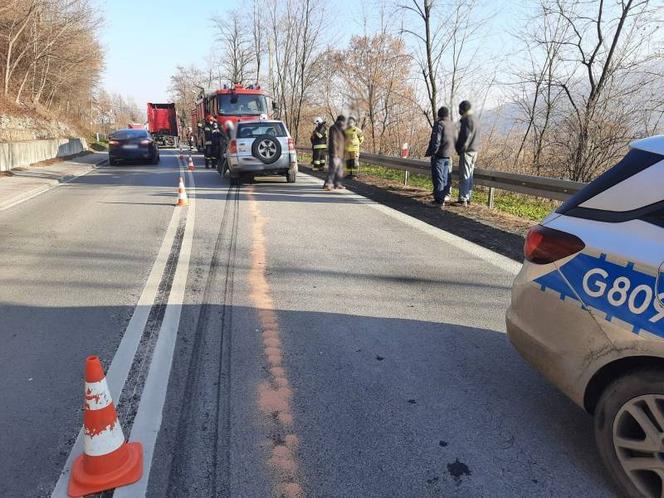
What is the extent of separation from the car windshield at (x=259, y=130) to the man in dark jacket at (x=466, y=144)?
5712 mm

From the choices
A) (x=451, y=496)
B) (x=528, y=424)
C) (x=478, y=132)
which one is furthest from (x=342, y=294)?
(x=478, y=132)

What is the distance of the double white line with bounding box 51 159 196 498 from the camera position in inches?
97.2

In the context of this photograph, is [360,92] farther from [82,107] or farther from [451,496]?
[82,107]

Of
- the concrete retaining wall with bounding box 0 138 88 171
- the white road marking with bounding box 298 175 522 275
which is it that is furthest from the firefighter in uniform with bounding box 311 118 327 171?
the concrete retaining wall with bounding box 0 138 88 171

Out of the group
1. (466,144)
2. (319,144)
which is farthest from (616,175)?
(319,144)

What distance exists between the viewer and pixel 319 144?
18.3 metres

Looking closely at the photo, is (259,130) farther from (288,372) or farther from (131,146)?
(288,372)

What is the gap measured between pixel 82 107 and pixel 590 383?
5863 centimetres

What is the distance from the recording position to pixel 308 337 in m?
4.02

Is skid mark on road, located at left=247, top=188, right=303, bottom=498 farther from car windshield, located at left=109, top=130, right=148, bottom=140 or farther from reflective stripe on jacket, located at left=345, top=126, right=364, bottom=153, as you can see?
car windshield, located at left=109, top=130, right=148, bottom=140

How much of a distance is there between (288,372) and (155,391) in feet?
2.81

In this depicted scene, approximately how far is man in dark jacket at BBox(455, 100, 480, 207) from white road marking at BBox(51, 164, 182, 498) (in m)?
6.15

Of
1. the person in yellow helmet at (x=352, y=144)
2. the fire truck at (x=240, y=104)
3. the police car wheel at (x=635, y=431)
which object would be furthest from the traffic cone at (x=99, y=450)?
the fire truck at (x=240, y=104)

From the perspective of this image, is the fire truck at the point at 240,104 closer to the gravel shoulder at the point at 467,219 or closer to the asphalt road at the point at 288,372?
the gravel shoulder at the point at 467,219
